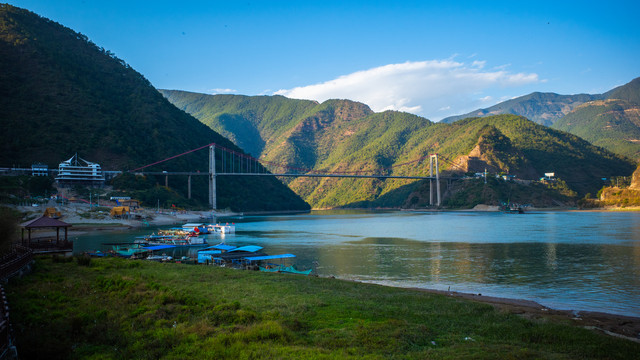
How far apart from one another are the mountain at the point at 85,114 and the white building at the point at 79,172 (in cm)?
342

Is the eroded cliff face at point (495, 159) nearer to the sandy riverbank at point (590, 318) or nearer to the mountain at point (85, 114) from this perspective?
the mountain at point (85, 114)

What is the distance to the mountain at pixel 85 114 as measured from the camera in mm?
70250

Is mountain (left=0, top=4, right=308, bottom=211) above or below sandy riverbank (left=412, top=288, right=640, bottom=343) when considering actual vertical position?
above

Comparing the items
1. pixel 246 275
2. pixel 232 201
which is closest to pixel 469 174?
pixel 232 201

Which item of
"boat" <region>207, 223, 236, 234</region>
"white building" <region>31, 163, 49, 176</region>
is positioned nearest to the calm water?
Result: "boat" <region>207, 223, 236, 234</region>

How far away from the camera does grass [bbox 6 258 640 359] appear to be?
718 centimetres

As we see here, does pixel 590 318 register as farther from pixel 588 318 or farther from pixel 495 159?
pixel 495 159

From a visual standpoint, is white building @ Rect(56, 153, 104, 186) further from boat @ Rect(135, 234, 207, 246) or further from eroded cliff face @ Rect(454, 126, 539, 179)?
eroded cliff face @ Rect(454, 126, 539, 179)

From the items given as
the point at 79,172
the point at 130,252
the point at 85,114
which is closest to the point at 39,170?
the point at 79,172

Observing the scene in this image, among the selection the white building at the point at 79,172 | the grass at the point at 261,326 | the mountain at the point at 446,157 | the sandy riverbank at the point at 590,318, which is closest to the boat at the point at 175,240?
the grass at the point at 261,326

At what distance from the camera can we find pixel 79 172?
65.2 metres

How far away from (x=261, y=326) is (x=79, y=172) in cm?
6707

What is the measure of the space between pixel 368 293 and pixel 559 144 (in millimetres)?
142053

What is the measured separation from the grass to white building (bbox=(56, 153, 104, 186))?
194 feet
